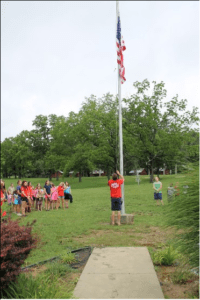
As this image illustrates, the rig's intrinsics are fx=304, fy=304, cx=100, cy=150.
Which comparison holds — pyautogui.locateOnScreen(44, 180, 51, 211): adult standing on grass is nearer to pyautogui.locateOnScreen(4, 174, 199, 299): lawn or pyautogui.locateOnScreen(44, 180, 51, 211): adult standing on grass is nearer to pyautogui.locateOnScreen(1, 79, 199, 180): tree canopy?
pyautogui.locateOnScreen(4, 174, 199, 299): lawn

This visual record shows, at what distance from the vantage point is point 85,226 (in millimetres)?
10344

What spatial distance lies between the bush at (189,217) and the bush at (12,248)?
1972 millimetres

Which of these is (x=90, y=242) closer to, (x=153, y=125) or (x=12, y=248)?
(x=12, y=248)

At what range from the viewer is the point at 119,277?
5.21 m

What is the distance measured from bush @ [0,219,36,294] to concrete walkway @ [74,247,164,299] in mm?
1138

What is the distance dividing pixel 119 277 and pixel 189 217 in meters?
1.97

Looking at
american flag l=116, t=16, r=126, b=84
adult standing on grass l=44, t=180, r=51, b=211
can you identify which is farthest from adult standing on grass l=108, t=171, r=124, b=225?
adult standing on grass l=44, t=180, r=51, b=211

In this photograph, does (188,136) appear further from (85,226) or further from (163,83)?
(85,226)

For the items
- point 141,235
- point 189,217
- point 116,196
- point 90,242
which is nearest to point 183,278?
point 189,217

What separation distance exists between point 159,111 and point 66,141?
17356 millimetres

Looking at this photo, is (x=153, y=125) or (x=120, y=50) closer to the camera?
(x=120, y=50)

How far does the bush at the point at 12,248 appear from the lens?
3646 millimetres

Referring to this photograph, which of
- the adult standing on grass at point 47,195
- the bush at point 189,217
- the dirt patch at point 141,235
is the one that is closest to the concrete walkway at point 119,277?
the bush at point 189,217

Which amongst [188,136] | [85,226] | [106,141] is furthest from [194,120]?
[85,226]
